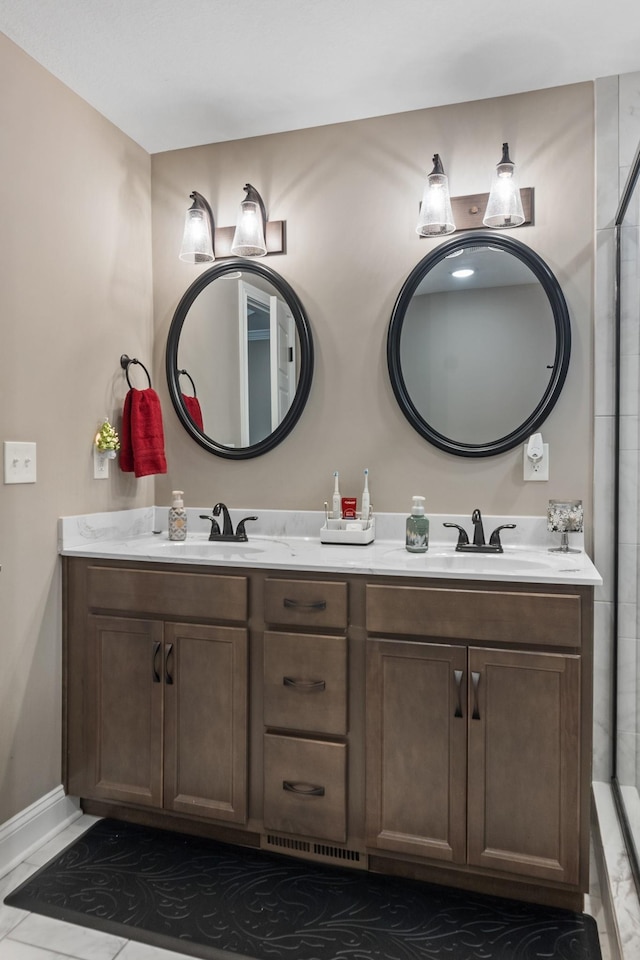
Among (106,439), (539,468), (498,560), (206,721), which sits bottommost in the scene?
(206,721)

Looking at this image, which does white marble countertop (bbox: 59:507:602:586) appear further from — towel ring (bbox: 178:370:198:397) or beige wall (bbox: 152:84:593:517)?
towel ring (bbox: 178:370:198:397)

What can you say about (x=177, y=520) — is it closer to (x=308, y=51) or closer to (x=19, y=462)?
(x=19, y=462)

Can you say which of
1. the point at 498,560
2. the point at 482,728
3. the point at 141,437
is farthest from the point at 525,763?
the point at 141,437

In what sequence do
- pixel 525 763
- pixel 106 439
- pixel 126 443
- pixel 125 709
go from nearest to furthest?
pixel 525 763
pixel 125 709
pixel 106 439
pixel 126 443

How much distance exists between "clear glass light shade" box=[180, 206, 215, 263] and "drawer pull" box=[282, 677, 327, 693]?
158cm

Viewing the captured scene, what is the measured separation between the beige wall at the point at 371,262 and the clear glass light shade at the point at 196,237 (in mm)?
148

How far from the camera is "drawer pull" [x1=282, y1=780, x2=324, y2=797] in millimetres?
1871

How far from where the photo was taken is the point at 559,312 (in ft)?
7.08

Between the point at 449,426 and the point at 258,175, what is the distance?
125 cm

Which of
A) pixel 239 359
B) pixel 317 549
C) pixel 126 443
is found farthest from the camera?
pixel 239 359

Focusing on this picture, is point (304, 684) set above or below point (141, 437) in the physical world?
below

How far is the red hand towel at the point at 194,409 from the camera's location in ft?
8.48

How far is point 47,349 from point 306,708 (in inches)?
55.1

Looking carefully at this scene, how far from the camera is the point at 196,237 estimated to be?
2.42m
